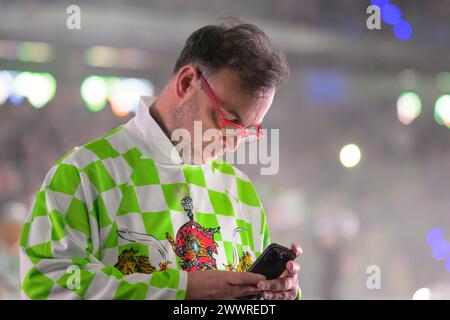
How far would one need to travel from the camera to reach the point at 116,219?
1.18 meters

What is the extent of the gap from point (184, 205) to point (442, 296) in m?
3.08

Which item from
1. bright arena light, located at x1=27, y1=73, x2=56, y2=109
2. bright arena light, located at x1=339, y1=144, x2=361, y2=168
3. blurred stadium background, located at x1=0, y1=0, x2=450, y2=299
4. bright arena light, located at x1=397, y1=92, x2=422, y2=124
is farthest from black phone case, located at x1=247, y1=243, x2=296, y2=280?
bright arena light, located at x1=397, y1=92, x2=422, y2=124

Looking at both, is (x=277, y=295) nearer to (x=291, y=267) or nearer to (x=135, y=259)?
(x=291, y=267)

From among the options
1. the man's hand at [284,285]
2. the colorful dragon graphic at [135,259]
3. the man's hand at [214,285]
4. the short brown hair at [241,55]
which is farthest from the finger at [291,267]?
the short brown hair at [241,55]

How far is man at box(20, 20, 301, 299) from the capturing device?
1100 mm

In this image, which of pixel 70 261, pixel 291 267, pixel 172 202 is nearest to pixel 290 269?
pixel 291 267

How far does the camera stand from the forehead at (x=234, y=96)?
1288mm

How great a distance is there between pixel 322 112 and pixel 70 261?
3221mm

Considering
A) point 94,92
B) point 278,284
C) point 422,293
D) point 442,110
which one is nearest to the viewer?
point 278,284

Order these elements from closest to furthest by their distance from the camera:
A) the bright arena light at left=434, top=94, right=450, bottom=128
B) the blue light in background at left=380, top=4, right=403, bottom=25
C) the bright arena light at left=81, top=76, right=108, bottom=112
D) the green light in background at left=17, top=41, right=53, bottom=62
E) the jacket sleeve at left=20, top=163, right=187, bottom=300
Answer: the jacket sleeve at left=20, top=163, right=187, bottom=300 < the green light in background at left=17, top=41, right=53, bottom=62 < the bright arena light at left=81, top=76, right=108, bottom=112 < the blue light in background at left=380, top=4, right=403, bottom=25 < the bright arena light at left=434, top=94, right=450, bottom=128

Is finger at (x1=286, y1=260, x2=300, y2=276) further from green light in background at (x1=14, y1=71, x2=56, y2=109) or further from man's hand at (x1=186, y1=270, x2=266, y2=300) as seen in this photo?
green light in background at (x1=14, y1=71, x2=56, y2=109)

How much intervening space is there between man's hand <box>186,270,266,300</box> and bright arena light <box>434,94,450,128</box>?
3433mm

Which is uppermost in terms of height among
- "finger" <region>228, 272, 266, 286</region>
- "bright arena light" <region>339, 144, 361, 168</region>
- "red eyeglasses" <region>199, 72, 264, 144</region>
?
"red eyeglasses" <region>199, 72, 264, 144</region>

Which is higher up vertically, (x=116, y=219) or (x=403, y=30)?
(x=403, y=30)
